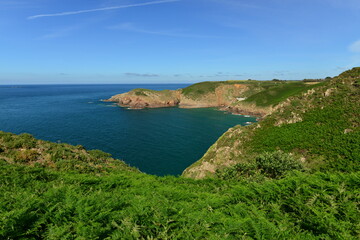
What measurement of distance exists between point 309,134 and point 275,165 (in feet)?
66.7

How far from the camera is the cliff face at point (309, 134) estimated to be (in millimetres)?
27797

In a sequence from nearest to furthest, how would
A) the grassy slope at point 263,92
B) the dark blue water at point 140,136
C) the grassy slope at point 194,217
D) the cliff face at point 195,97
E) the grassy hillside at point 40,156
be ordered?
the grassy slope at point 194,217 < the grassy hillside at point 40,156 < the dark blue water at point 140,136 < the grassy slope at point 263,92 < the cliff face at point 195,97

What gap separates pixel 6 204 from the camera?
826 cm

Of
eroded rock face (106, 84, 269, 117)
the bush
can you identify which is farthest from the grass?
the bush

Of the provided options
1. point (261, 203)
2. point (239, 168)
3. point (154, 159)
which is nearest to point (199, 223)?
point (261, 203)

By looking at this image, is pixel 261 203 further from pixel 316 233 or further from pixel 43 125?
pixel 43 125

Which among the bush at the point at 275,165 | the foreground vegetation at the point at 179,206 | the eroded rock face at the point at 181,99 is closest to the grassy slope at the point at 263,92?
the eroded rock face at the point at 181,99

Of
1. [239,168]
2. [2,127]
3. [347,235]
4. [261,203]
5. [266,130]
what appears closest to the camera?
[347,235]

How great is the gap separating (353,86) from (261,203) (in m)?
49.8

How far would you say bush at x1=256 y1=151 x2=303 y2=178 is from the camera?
19469 mm

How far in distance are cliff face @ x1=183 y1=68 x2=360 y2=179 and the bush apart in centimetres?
616

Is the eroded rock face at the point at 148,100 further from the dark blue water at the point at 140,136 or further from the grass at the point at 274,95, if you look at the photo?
the grass at the point at 274,95

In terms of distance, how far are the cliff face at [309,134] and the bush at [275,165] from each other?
20.2ft

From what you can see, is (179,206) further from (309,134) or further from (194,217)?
(309,134)
